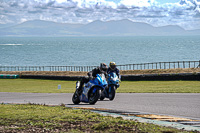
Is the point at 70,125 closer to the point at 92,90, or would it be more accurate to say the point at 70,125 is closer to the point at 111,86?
the point at 92,90

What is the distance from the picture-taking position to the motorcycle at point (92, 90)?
47.9 ft

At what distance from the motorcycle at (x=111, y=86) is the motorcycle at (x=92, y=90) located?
128cm

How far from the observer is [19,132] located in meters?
7.82

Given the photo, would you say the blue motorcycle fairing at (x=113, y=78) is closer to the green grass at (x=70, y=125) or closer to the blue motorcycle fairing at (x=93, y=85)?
the blue motorcycle fairing at (x=93, y=85)

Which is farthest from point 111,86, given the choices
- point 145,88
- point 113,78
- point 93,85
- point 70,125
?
point 145,88

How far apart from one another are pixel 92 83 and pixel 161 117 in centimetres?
513

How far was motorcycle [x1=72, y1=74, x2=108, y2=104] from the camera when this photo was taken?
Result: 1459 centimetres

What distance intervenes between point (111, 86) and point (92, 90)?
4.57ft

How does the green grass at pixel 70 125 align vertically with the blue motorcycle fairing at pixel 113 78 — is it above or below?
below

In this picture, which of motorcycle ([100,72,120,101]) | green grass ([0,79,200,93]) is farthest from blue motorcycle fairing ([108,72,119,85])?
green grass ([0,79,200,93])

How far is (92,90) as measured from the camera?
15062 millimetres

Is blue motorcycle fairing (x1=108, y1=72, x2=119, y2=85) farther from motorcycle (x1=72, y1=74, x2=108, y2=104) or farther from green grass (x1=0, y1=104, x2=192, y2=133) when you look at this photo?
green grass (x1=0, y1=104, x2=192, y2=133)

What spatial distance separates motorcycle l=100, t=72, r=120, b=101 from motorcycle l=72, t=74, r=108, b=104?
128 centimetres

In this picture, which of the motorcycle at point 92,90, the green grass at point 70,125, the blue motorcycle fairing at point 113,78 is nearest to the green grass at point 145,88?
the blue motorcycle fairing at point 113,78
